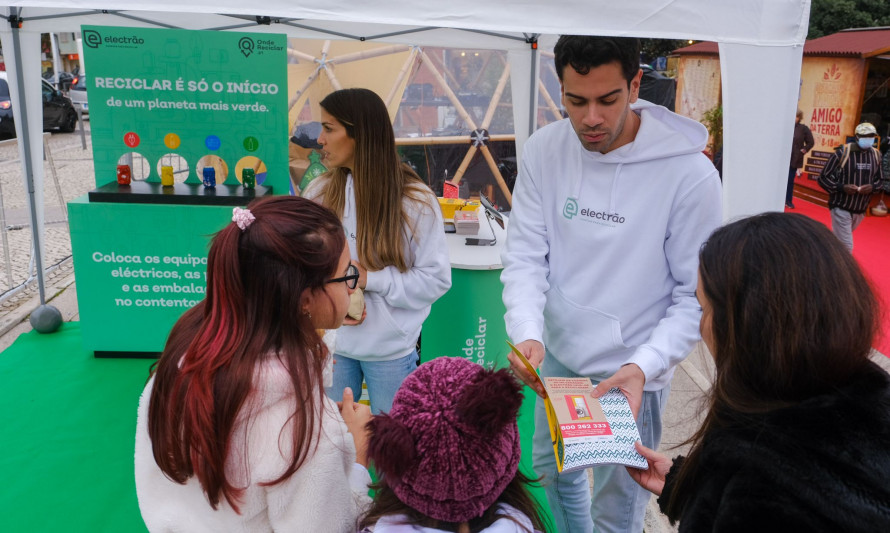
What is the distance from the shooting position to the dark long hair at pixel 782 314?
1.16 meters

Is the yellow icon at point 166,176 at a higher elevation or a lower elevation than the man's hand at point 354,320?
higher

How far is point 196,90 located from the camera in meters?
4.23

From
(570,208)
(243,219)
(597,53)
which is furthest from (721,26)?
(243,219)

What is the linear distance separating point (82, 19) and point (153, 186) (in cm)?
151

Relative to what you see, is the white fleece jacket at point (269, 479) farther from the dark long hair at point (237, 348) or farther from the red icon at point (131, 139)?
the red icon at point (131, 139)

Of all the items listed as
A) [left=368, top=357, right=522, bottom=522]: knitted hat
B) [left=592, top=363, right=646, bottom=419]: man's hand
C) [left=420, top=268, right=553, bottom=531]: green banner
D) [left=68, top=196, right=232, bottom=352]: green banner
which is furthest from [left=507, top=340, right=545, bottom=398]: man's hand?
[left=68, top=196, right=232, bottom=352]: green banner

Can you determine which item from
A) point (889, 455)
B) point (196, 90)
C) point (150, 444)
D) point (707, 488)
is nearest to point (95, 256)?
point (196, 90)

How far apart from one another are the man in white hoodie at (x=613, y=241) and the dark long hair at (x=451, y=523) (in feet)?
1.65

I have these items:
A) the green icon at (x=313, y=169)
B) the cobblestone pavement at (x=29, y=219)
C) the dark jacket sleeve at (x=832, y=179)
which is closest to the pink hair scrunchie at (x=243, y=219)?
the cobblestone pavement at (x=29, y=219)

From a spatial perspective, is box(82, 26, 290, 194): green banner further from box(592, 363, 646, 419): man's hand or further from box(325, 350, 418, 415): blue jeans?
box(592, 363, 646, 419): man's hand

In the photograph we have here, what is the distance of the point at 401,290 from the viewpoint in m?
2.60

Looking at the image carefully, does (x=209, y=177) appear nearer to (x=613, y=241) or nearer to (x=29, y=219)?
(x=613, y=241)

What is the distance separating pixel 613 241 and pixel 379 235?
38.5 inches

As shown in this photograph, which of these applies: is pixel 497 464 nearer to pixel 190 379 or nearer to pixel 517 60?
pixel 190 379
